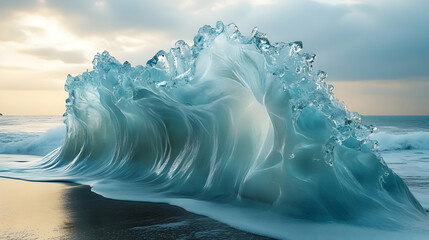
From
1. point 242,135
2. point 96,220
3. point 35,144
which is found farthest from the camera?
point 35,144

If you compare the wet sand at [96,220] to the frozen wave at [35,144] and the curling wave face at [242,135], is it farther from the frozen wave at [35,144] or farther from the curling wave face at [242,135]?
the frozen wave at [35,144]

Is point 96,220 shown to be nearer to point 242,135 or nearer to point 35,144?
point 242,135

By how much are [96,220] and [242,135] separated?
1.40 m

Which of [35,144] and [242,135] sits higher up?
[35,144]

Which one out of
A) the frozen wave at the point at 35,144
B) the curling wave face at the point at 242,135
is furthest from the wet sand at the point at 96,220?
the frozen wave at the point at 35,144

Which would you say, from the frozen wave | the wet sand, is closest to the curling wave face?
the wet sand

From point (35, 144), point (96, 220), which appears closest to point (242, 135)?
point (96, 220)

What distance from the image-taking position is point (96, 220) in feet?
8.70

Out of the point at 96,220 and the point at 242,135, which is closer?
the point at 96,220

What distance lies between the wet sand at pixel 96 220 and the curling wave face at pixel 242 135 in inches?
20.4

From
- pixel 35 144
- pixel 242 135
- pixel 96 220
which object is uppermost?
pixel 35 144

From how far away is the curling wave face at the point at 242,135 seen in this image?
265cm

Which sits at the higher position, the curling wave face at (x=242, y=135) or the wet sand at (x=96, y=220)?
the curling wave face at (x=242, y=135)

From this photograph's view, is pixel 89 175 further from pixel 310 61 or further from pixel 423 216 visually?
pixel 423 216
